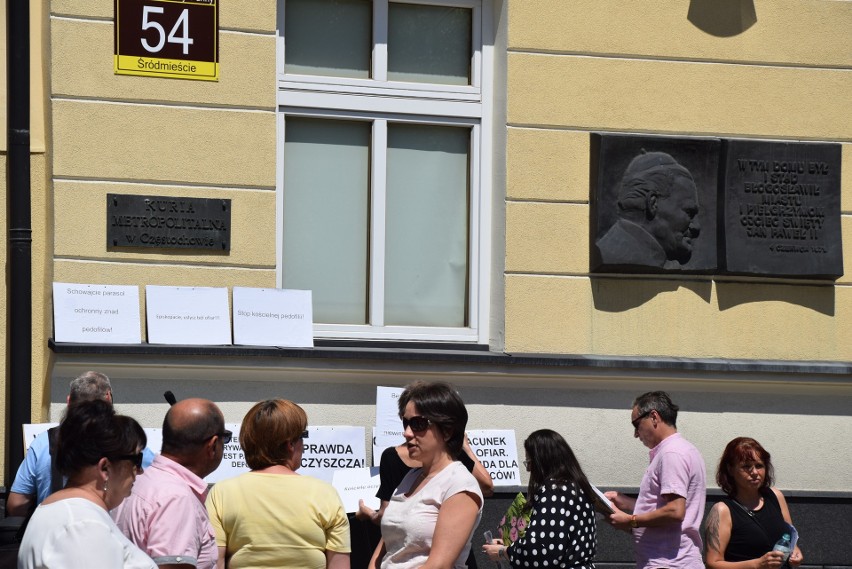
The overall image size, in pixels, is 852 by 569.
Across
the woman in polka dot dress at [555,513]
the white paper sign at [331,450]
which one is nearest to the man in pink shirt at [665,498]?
the woman in polka dot dress at [555,513]

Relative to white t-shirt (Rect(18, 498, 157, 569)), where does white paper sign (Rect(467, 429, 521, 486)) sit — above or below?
below

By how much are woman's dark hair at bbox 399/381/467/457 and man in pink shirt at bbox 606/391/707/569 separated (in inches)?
71.6

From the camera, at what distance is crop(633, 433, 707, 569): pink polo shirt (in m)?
6.12

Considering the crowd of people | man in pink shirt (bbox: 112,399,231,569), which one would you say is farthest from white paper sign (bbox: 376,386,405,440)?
man in pink shirt (bbox: 112,399,231,569)

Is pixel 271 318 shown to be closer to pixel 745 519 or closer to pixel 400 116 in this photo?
pixel 400 116

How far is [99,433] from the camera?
3438 millimetres

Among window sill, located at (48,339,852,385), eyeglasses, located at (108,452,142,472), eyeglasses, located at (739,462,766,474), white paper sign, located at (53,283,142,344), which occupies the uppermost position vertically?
white paper sign, located at (53,283,142,344)

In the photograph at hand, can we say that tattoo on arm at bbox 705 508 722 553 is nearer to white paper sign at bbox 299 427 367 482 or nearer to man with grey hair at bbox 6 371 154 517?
white paper sign at bbox 299 427 367 482

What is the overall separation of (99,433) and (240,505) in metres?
0.94

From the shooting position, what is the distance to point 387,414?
294 inches

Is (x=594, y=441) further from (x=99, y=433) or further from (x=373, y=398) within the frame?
(x=99, y=433)

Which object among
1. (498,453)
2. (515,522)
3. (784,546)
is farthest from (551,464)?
(498,453)

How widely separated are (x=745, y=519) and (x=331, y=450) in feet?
8.15

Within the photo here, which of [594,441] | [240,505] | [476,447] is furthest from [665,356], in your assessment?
[240,505]
